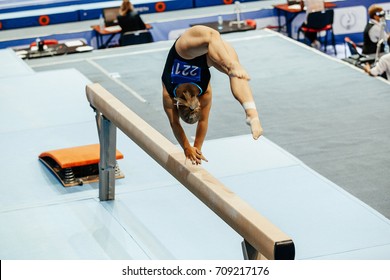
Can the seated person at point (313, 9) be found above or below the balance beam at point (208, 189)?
below

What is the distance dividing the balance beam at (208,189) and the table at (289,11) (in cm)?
820

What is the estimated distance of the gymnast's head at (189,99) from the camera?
4414 mm

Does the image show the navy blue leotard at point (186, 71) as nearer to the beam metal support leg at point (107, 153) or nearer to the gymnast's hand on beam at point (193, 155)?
the gymnast's hand on beam at point (193, 155)

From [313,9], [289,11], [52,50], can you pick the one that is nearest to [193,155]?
[52,50]

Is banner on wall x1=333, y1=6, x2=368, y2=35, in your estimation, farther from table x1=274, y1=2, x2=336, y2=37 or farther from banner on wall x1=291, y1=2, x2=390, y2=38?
table x1=274, y1=2, x2=336, y2=37

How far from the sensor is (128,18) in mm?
12102

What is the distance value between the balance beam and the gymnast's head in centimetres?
A: 28

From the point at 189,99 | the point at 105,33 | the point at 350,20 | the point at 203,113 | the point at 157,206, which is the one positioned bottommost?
the point at 350,20

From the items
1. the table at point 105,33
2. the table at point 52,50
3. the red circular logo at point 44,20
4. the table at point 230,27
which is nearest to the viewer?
the table at point 52,50

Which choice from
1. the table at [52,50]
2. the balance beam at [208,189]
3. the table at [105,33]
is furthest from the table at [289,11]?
the balance beam at [208,189]

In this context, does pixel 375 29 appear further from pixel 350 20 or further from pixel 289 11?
pixel 350 20

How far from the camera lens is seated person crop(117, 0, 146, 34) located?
39.6 ft

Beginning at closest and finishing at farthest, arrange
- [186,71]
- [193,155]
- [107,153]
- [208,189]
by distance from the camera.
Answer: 1. [208,189]
2. [186,71]
3. [193,155]
4. [107,153]

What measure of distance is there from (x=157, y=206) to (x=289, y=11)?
8234 millimetres
